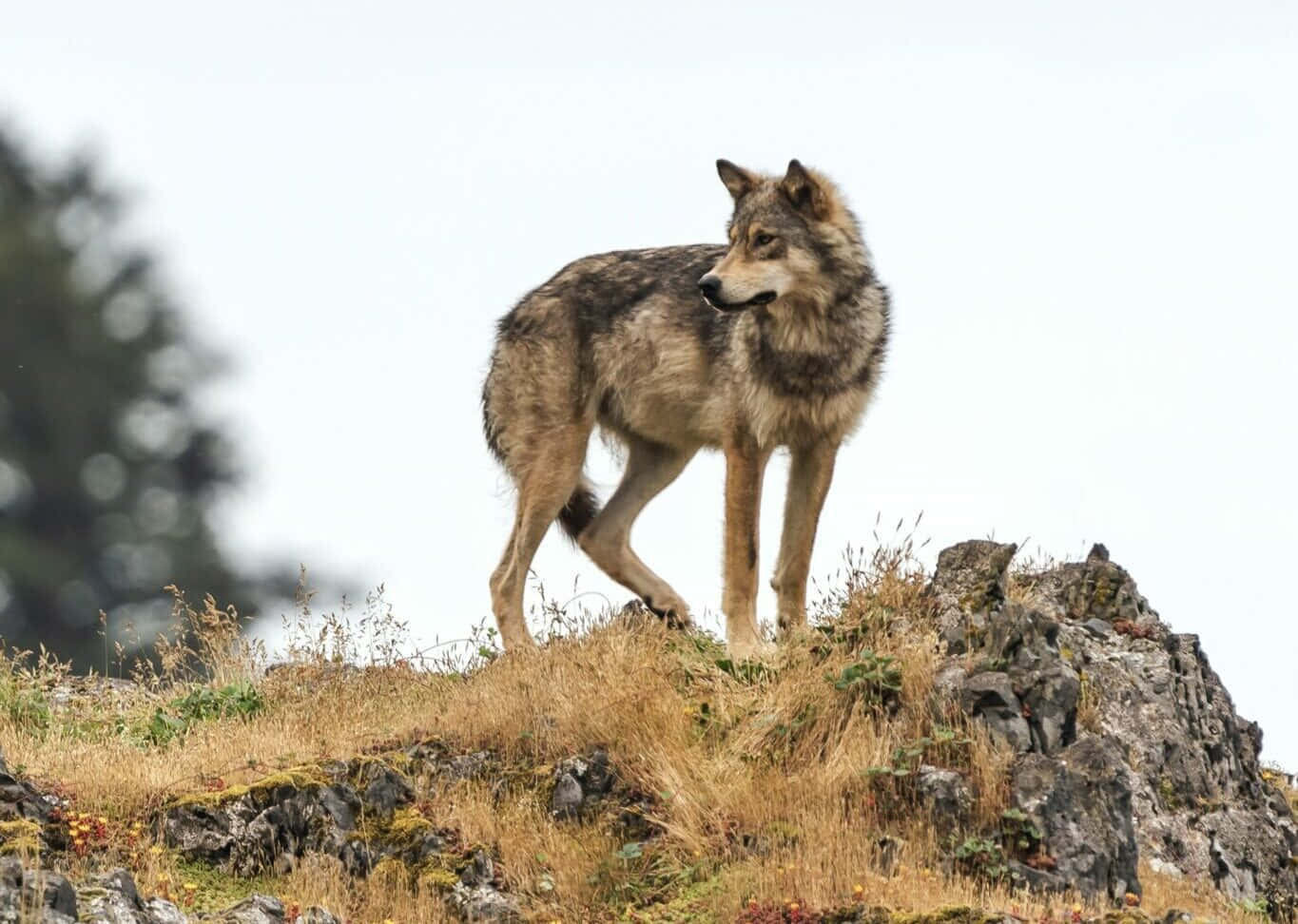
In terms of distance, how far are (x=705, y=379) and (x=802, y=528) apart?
114cm

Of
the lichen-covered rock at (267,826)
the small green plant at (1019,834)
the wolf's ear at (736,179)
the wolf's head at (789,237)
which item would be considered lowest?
the small green plant at (1019,834)

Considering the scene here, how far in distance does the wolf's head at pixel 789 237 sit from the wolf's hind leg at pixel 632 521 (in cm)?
194

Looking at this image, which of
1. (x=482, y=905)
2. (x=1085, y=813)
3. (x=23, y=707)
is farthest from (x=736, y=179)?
(x=23, y=707)

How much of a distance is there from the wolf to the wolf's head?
0.01 meters

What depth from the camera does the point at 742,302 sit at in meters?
11.0

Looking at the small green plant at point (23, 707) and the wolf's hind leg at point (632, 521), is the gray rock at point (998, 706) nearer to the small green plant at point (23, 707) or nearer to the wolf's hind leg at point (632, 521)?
the wolf's hind leg at point (632, 521)

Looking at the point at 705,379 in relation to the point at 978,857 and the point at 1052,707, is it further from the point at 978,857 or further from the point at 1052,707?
the point at 978,857

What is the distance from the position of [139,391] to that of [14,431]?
3.05 meters

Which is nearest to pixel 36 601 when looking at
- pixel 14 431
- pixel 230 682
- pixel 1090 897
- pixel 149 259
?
pixel 14 431

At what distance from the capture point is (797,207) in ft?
37.7

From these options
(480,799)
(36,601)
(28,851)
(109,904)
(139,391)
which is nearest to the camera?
(109,904)

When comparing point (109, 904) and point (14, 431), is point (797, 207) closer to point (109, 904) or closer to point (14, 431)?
point (109, 904)

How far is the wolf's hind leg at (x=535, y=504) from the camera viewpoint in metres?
12.5

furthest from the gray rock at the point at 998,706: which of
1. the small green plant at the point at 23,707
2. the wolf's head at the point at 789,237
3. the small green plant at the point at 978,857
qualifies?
the small green plant at the point at 23,707
